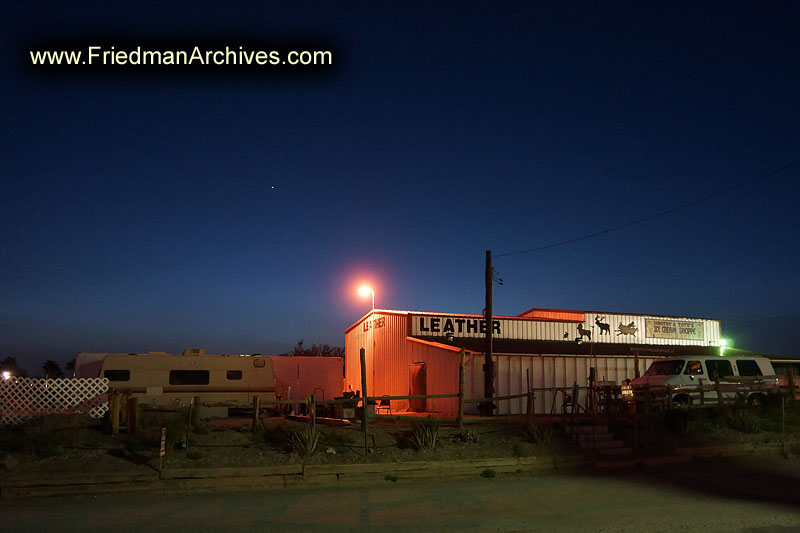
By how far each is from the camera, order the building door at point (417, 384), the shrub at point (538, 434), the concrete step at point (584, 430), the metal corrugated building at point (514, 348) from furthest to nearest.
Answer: the building door at point (417, 384) < the metal corrugated building at point (514, 348) < the concrete step at point (584, 430) < the shrub at point (538, 434)

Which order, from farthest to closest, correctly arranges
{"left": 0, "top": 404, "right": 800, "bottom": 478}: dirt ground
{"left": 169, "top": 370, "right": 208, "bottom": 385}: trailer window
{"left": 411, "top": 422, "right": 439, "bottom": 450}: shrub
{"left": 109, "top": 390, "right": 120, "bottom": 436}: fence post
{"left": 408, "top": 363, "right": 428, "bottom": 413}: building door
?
{"left": 408, "top": 363, "right": 428, "bottom": 413}: building door, {"left": 169, "top": 370, "right": 208, "bottom": 385}: trailer window, {"left": 411, "top": 422, "right": 439, "bottom": 450}: shrub, {"left": 109, "top": 390, "right": 120, "bottom": 436}: fence post, {"left": 0, "top": 404, "right": 800, "bottom": 478}: dirt ground

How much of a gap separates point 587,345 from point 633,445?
14340mm

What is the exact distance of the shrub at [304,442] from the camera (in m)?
14.5

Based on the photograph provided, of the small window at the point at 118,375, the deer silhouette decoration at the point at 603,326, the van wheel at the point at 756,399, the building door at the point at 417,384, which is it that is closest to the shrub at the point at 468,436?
the building door at the point at 417,384

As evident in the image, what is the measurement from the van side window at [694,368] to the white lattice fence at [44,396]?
57.8ft

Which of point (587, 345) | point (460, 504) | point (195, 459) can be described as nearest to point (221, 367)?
point (195, 459)

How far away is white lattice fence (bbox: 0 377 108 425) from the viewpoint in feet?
57.9

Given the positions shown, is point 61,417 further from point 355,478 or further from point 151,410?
point 355,478

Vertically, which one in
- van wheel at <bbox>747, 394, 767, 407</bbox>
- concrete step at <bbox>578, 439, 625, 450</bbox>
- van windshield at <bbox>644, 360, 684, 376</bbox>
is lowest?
concrete step at <bbox>578, 439, 625, 450</bbox>

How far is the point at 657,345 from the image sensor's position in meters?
35.2

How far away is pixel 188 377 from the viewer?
24.0 m

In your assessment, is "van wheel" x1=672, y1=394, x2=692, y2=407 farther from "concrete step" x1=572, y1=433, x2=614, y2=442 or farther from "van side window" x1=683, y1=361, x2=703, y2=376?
"concrete step" x1=572, y1=433, x2=614, y2=442

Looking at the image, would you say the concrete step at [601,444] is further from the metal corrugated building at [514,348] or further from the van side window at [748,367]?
the van side window at [748,367]

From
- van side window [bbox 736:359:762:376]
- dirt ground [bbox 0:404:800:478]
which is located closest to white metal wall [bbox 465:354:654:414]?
van side window [bbox 736:359:762:376]
